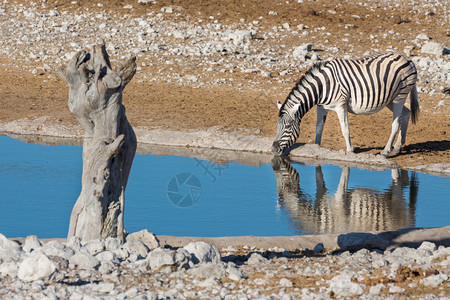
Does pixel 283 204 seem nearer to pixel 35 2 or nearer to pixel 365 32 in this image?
pixel 365 32

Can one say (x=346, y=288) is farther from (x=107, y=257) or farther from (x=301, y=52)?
(x=301, y=52)

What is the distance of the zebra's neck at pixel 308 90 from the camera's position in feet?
51.8

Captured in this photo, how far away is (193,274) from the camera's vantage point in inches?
272

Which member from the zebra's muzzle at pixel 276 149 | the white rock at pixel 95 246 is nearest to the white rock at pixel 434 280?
the white rock at pixel 95 246

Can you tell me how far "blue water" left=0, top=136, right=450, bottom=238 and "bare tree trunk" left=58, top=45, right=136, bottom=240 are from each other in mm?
2261

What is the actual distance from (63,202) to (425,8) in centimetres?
2323

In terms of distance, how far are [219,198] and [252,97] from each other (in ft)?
32.1

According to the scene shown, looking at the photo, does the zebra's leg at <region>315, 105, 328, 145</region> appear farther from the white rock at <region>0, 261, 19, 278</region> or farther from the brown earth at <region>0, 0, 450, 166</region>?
the white rock at <region>0, 261, 19, 278</region>

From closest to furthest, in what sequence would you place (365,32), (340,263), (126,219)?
(340,263), (126,219), (365,32)

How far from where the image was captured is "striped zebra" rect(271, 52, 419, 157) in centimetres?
1578

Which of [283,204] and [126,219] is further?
[283,204]

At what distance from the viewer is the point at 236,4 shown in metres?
30.4

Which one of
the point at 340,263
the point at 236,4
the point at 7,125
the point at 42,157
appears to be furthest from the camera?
the point at 236,4

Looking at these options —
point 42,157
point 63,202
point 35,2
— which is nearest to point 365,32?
point 35,2
